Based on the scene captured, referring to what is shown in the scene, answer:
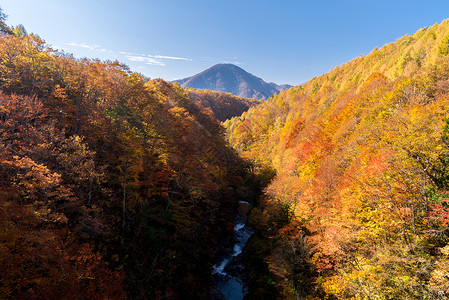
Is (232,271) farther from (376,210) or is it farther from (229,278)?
(376,210)

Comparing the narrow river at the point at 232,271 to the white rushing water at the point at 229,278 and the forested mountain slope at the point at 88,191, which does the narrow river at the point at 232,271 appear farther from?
the forested mountain slope at the point at 88,191

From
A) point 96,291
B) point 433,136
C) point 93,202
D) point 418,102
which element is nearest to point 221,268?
point 96,291

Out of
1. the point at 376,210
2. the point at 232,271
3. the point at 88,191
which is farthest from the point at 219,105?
the point at 376,210

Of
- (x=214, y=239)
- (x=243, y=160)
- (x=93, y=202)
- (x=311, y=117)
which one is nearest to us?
(x=93, y=202)

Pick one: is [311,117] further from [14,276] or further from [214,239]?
[14,276]

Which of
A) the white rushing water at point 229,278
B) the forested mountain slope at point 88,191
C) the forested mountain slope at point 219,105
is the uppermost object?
the forested mountain slope at point 219,105

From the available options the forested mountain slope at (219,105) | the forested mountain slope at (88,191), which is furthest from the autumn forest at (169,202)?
the forested mountain slope at (219,105)
